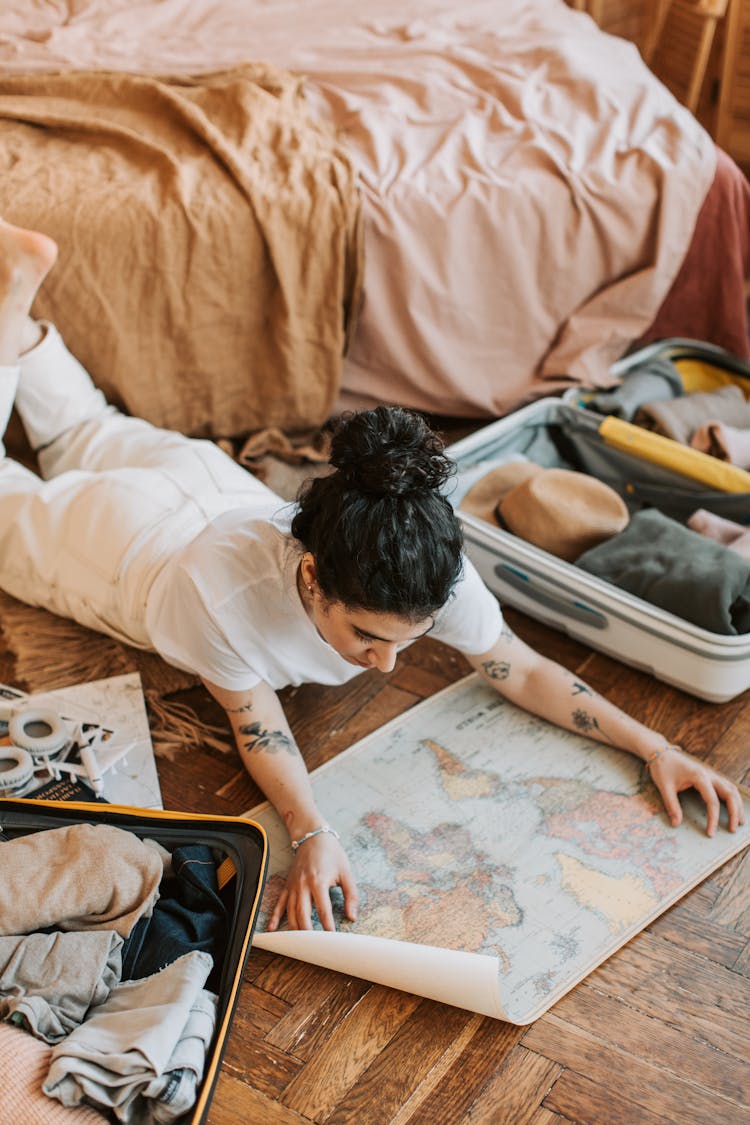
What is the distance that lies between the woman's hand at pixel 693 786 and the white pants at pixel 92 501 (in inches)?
25.5

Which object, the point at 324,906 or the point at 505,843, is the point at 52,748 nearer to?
the point at 324,906

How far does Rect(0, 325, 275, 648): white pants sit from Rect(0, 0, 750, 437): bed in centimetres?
20

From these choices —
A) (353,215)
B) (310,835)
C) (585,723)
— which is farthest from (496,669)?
(353,215)

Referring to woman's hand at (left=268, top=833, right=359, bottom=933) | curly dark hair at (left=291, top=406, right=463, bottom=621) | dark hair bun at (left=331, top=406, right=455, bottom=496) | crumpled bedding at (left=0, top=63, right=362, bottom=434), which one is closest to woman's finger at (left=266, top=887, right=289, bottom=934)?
woman's hand at (left=268, top=833, right=359, bottom=933)

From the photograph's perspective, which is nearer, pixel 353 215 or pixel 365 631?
pixel 365 631

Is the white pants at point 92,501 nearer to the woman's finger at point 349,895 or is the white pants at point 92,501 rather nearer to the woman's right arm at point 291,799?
the woman's right arm at point 291,799

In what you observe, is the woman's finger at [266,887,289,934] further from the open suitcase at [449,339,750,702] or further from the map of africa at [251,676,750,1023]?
the open suitcase at [449,339,750,702]

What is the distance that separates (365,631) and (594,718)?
0.45 m

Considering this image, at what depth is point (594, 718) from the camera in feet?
4.58

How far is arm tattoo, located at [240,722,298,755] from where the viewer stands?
4.24ft

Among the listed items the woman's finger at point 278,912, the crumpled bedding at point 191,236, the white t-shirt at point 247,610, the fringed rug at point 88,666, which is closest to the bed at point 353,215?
the crumpled bedding at point 191,236

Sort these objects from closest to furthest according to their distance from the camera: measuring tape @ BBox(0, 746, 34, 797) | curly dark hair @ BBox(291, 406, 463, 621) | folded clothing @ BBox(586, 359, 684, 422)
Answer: curly dark hair @ BBox(291, 406, 463, 621), measuring tape @ BBox(0, 746, 34, 797), folded clothing @ BBox(586, 359, 684, 422)

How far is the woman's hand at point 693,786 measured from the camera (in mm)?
1303

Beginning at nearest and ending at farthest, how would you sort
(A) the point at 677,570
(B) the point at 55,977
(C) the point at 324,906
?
(B) the point at 55,977 → (C) the point at 324,906 → (A) the point at 677,570
